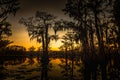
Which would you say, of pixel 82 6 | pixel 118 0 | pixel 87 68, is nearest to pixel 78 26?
pixel 82 6

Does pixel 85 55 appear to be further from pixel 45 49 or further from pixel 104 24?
pixel 45 49

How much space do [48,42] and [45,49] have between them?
4.90ft

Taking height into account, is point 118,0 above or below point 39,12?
below

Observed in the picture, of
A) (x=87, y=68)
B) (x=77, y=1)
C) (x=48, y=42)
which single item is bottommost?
(x=87, y=68)

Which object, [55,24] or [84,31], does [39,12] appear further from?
[84,31]

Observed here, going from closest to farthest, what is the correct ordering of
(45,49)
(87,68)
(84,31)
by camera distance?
(87,68) < (84,31) < (45,49)

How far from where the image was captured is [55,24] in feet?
109

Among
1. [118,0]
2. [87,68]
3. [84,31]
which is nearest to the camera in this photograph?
[118,0]

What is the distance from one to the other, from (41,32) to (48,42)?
8.22ft

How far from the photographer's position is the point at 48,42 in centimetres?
3319

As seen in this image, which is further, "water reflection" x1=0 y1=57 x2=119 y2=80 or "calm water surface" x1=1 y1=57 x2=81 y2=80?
"calm water surface" x1=1 y1=57 x2=81 y2=80

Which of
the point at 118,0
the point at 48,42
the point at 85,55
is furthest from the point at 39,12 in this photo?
the point at 118,0

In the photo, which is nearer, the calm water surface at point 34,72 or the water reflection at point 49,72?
the water reflection at point 49,72

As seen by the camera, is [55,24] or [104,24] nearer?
[104,24]
